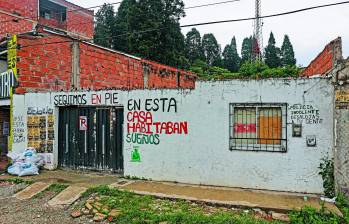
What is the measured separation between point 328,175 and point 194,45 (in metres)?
38.0

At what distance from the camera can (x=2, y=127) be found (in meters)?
10.5

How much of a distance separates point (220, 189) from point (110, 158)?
3.32m

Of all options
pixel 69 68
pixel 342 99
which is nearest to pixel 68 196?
pixel 342 99

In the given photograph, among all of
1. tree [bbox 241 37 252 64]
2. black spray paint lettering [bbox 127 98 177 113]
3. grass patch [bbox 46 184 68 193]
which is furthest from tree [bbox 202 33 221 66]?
grass patch [bbox 46 184 68 193]

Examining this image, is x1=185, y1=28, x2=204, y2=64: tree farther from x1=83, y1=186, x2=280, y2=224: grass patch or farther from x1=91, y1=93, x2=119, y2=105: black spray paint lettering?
x1=83, y1=186, x2=280, y2=224: grass patch

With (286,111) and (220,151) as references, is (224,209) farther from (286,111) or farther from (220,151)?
(286,111)

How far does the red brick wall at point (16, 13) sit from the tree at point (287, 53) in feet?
100

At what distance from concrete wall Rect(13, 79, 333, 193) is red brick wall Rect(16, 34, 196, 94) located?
2.44ft

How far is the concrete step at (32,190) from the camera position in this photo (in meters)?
6.66

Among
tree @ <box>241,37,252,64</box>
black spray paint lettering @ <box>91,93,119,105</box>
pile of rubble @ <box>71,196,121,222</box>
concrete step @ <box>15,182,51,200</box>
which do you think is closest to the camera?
pile of rubble @ <box>71,196,121,222</box>

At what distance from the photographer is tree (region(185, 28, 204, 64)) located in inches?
1596

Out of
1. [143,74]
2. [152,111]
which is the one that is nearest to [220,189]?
[152,111]

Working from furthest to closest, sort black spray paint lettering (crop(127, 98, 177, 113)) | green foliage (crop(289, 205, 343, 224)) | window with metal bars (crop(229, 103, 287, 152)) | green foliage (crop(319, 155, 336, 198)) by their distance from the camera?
1. black spray paint lettering (crop(127, 98, 177, 113))
2. window with metal bars (crop(229, 103, 287, 152))
3. green foliage (crop(319, 155, 336, 198))
4. green foliage (crop(289, 205, 343, 224))

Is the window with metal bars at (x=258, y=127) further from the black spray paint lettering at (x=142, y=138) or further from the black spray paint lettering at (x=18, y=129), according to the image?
the black spray paint lettering at (x=18, y=129)
